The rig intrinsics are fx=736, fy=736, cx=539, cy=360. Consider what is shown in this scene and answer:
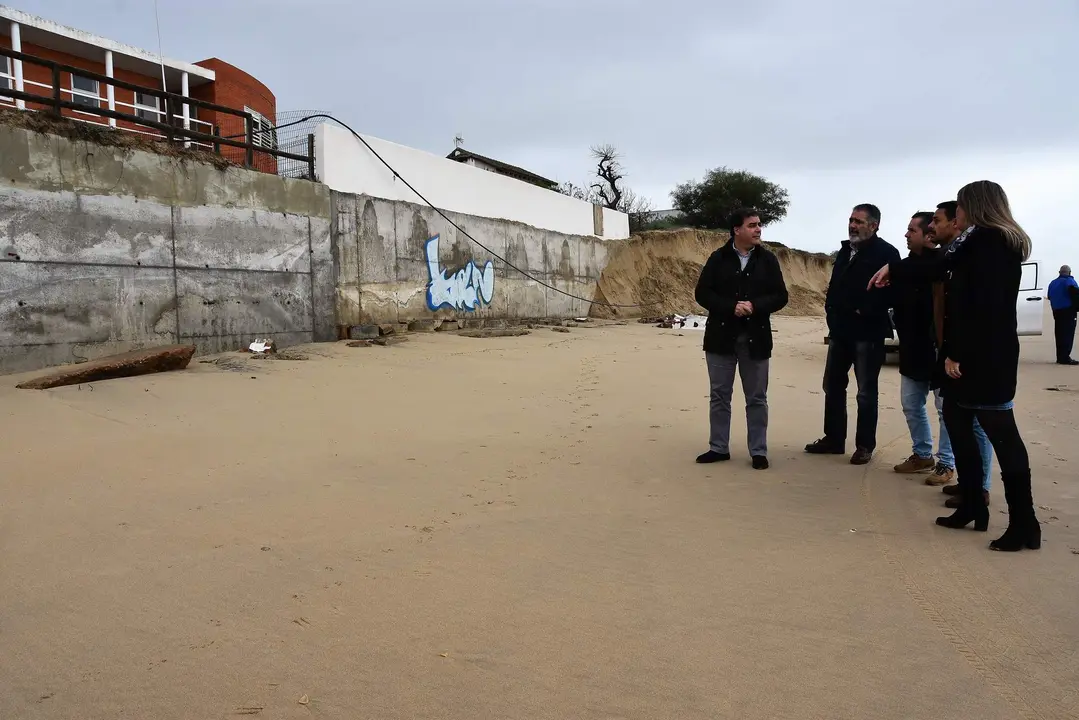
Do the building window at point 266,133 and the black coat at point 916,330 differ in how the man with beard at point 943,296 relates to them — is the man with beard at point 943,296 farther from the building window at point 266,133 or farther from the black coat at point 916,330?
the building window at point 266,133

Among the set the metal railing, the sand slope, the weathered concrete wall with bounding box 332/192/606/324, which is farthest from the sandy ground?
the sand slope

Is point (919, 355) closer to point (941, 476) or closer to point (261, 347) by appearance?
point (941, 476)

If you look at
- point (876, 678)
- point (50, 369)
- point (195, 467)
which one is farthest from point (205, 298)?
point (876, 678)

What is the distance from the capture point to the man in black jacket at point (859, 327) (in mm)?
4730

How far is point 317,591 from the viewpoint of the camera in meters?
2.61

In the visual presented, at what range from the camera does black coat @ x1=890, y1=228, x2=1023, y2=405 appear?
3.16 metres

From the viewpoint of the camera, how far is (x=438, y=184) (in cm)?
1342

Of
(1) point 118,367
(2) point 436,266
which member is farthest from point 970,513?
(2) point 436,266

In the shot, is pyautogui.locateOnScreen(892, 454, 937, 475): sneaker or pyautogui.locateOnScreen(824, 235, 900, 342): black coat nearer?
pyautogui.locateOnScreen(892, 454, 937, 475): sneaker

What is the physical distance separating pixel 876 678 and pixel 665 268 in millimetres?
20690

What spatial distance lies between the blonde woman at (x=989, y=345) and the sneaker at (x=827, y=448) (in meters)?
1.62

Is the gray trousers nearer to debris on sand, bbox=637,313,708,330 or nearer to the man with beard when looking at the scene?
the man with beard

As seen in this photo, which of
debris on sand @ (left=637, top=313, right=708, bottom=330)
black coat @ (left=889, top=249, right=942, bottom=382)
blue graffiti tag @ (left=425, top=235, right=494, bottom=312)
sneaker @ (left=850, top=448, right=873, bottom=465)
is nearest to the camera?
black coat @ (left=889, top=249, right=942, bottom=382)

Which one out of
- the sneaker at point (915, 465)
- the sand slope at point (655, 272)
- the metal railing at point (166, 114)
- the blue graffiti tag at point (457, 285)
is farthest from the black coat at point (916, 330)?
the sand slope at point (655, 272)
